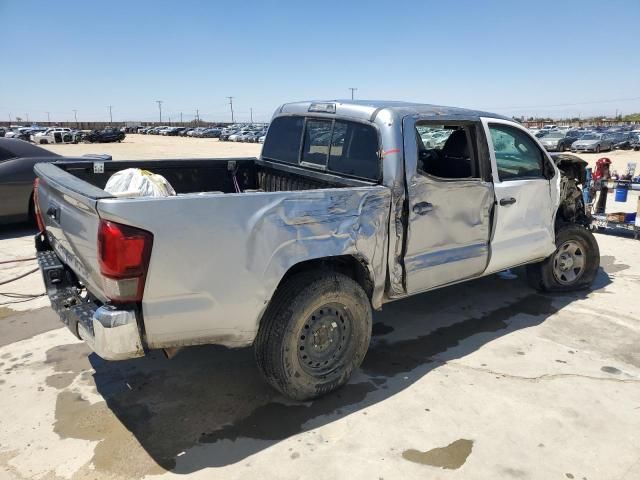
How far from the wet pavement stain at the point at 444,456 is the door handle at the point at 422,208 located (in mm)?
1564

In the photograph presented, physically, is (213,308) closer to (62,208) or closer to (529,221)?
(62,208)

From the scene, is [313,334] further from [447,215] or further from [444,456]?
[447,215]

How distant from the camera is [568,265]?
5.42 meters

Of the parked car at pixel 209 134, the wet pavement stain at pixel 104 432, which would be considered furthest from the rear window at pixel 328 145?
the parked car at pixel 209 134

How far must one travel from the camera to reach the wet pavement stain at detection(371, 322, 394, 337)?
444cm

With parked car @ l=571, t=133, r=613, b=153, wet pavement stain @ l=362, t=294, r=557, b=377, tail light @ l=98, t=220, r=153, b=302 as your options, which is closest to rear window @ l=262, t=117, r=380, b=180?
wet pavement stain @ l=362, t=294, r=557, b=377

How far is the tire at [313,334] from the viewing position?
9.95ft

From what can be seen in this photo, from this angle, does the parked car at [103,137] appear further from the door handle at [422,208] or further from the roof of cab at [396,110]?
the door handle at [422,208]

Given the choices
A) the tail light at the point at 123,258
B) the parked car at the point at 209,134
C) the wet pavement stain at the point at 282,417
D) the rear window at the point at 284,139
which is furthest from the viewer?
the parked car at the point at 209,134

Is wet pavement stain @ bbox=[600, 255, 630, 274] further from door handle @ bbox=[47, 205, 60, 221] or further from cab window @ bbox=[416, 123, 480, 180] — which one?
door handle @ bbox=[47, 205, 60, 221]

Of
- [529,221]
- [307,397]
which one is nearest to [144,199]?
[307,397]

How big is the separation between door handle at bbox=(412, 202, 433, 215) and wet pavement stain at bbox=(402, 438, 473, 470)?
1.56 metres

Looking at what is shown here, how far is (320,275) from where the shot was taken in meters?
3.16

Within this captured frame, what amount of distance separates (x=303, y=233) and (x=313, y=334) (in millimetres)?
719
